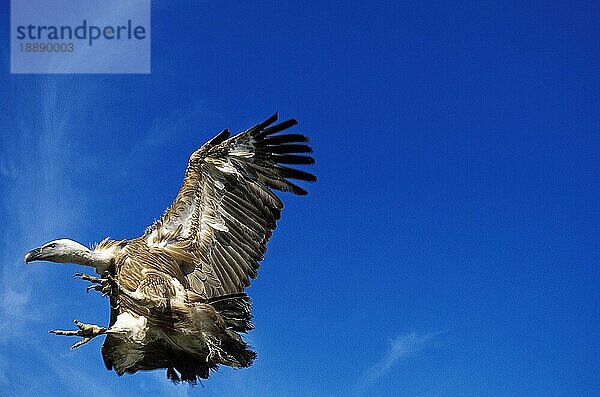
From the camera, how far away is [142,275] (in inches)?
285

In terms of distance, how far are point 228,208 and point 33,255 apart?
212 cm

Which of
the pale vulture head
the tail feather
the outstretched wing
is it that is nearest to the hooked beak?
the pale vulture head

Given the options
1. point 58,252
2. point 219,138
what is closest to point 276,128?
point 219,138

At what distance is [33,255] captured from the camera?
773 cm

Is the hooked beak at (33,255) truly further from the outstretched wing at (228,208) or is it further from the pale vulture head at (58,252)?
the outstretched wing at (228,208)

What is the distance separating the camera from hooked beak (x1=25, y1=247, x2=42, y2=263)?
7.70 meters

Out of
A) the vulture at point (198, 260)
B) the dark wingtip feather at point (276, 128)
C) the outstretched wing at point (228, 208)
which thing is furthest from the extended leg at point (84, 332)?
the dark wingtip feather at point (276, 128)

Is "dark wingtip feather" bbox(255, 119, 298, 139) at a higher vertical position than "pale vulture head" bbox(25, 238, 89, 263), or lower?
higher

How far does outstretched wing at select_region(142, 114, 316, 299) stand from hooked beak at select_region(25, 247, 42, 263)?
3.57ft

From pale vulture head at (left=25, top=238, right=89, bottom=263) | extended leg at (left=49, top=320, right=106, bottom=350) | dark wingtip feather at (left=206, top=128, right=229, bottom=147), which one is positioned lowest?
extended leg at (left=49, top=320, right=106, bottom=350)

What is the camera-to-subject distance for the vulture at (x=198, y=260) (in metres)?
7.03

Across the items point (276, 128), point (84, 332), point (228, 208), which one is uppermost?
point (276, 128)

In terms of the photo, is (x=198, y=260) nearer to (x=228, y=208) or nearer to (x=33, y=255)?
(x=228, y=208)

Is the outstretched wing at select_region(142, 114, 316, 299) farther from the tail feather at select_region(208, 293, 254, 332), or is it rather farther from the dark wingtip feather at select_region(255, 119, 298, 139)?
the tail feather at select_region(208, 293, 254, 332)
